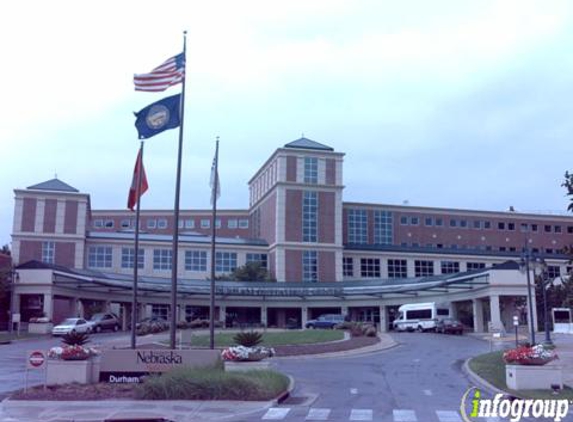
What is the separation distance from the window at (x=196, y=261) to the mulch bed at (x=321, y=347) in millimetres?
52268

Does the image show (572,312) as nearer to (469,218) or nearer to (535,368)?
(469,218)

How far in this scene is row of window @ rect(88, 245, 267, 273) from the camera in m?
93.2

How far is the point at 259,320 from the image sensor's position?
291ft

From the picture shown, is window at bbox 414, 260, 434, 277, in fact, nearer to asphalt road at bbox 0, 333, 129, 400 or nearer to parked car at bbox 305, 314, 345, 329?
parked car at bbox 305, 314, 345, 329

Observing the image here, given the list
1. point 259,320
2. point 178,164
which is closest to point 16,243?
point 259,320

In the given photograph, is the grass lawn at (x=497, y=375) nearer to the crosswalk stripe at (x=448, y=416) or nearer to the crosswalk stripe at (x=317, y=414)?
the crosswalk stripe at (x=448, y=416)

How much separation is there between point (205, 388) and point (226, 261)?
77.1 meters

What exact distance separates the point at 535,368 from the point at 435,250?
80.4 m

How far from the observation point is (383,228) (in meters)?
107

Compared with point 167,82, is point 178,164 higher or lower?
lower

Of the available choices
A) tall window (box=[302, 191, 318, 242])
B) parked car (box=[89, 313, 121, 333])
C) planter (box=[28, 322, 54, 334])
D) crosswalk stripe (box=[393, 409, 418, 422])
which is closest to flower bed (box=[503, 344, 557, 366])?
crosswalk stripe (box=[393, 409, 418, 422])

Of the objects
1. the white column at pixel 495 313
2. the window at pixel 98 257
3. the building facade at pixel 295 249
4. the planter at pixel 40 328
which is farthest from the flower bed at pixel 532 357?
the window at pixel 98 257

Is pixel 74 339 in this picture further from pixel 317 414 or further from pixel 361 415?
pixel 361 415

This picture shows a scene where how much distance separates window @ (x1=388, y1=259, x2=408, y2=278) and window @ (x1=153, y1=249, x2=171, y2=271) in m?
28.8
